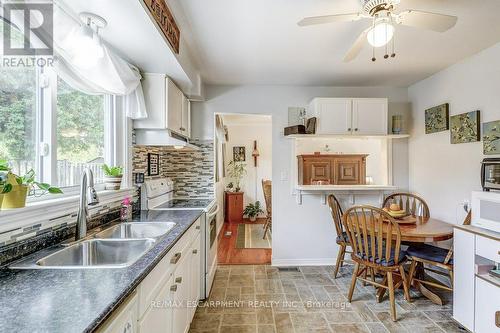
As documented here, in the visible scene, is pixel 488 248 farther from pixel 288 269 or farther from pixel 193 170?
pixel 193 170

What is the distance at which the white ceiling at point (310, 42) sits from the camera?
1764 mm

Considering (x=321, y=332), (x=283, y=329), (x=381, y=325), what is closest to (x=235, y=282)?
(x=283, y=329)

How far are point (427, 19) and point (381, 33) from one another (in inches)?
10.6

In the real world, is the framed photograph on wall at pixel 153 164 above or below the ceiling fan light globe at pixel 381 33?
below

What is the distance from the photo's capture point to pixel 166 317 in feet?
4.64

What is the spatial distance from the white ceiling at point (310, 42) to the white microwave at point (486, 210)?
129 centimetres

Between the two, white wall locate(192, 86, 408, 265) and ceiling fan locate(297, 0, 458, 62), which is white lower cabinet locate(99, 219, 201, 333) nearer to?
white wall locate(192, 86, 408, 265)

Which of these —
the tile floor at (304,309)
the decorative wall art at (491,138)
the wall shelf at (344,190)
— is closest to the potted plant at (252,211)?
the wall shelf at (344,190)

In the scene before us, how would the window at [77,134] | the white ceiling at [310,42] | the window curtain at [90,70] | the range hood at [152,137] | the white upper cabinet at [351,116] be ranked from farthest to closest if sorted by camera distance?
1. the white upper cabinet at [351,116]
2. the range hood at [152,137]
3. the white ceiling at [310,42]
4. the window at [77,134]
5. the window curtain at [90,70]

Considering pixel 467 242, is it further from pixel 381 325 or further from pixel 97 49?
pixel 97 49

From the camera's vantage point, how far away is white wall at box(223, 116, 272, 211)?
6.37 m

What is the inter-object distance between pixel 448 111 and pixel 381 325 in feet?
7.50

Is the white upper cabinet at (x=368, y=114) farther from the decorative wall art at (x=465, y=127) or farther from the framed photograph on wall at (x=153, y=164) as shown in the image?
the framed photograph on wall at (x=153, y=164)

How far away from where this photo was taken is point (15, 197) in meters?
1.13
